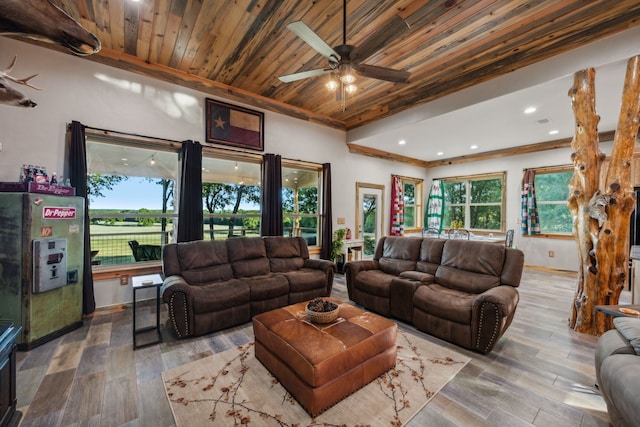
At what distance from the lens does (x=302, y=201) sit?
223 inches

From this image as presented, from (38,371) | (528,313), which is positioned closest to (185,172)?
(38,371)

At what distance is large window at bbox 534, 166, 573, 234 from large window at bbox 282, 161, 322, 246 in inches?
205

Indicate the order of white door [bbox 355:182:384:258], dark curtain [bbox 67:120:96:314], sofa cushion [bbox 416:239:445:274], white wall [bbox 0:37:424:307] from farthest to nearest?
white door [bbox 355:182:384:258] → sofa cushion [bbox 416:239:445:274] → dark curtain [bbox 67:120:96:314] → white wall [bbox 0:37:424:307]

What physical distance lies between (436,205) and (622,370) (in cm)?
696

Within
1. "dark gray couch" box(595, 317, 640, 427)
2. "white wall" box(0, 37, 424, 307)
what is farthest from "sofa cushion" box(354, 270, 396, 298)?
"white wall" box(0, 37, 424, 307)

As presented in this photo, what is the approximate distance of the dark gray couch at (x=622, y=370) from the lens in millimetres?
1192

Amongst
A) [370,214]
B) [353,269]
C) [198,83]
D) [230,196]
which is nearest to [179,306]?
[353,269]

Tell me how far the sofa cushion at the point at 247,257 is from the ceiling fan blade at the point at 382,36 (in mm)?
2785

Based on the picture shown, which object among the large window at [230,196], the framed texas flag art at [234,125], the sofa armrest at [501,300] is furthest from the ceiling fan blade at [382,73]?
the large window at [230,196]

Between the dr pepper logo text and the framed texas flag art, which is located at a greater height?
the framed texas flag art

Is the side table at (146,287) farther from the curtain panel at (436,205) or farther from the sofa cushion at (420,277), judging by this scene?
the curtain panel at (436,205)

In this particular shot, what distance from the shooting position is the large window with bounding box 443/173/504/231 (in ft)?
22.6

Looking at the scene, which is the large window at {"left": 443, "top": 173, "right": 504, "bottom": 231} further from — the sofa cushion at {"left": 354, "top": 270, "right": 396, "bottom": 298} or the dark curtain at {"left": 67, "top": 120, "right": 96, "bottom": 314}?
the dark curtain at {"left": 67, "top": 120, "right": 96, "bottom": 314}

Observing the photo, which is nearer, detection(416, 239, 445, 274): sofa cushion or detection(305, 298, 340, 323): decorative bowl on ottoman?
detection(305, 298, 340, 323): decorative bowl on ottoman
